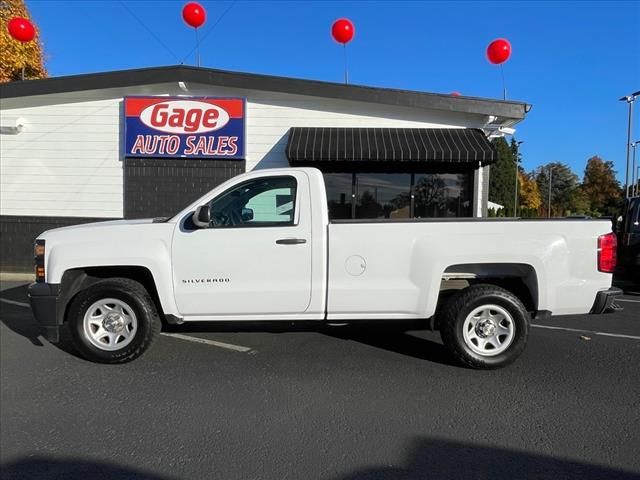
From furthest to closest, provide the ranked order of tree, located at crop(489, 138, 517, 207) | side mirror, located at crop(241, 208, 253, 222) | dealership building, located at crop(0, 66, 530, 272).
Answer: tree, located at crop(489, 138, 517, 207)
dealership building, located at crop(0, 66, 530, 272)
side mirror, located at crop(241, 208, 253, 222)

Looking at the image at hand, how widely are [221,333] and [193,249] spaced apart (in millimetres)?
1710

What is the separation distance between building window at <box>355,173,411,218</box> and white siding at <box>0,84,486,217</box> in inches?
48.8

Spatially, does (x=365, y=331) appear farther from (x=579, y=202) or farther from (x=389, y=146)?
(x=579, y=202)

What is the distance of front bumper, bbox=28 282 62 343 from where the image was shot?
15.5 feet

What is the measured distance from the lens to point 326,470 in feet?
9.82

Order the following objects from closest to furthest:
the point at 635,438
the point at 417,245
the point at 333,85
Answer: the point at 635,438 < the point at 417,245 < the point at 333,85

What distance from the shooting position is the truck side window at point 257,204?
15.8 feet

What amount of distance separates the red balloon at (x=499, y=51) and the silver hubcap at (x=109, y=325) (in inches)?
375

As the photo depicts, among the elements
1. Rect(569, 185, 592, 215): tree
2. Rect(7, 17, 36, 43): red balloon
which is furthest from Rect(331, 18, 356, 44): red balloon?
Rect(569, 185, 592, 215): tree

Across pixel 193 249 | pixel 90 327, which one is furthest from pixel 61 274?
pixel 193 249

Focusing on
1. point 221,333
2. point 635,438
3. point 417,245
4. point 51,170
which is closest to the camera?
point 635,438

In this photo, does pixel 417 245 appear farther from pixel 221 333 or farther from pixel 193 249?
pixel 221 333

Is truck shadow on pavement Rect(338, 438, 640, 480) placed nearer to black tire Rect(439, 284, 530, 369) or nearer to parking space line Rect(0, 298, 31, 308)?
A: black tire Rect(439, 284, 530, 369)

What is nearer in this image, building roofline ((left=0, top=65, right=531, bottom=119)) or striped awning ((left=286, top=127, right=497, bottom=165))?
striped awning ((left=286, top=127, right=497, bottom=165))
